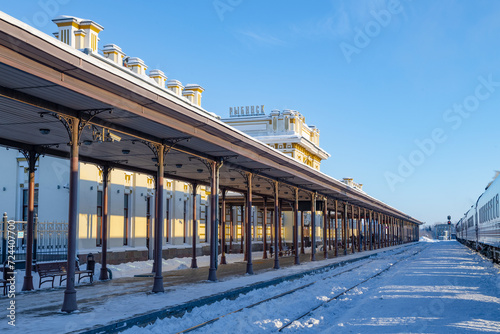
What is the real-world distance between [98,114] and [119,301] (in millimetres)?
4661

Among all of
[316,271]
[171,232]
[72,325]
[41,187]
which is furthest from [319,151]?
[72,325]

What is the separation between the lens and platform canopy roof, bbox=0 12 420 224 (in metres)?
8.94

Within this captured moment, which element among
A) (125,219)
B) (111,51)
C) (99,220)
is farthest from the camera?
(125,219)

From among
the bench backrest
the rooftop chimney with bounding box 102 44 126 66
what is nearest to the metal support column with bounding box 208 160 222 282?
the bench backrest

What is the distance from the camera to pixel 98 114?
1229 cm

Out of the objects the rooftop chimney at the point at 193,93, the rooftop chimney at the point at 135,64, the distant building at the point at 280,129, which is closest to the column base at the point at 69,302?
the rooftop chimney at the point at 135,64

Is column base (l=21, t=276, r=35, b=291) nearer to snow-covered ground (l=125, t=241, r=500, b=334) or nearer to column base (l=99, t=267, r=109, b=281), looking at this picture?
column base (l=99, t=267, r=109, b=281)

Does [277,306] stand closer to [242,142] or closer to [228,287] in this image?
[228,287]

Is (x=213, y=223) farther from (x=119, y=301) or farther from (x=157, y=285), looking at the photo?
(x=119, y=301)

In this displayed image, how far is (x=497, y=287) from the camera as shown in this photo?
17.9 meters

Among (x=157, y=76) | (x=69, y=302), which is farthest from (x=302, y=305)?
(x=157, y=76)

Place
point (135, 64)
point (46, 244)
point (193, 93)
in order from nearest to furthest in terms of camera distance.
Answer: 1. point (46, 244)
2. point (135, 64)
3. point (193, 93)

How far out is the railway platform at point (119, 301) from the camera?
32.5 ft

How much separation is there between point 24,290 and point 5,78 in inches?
310
